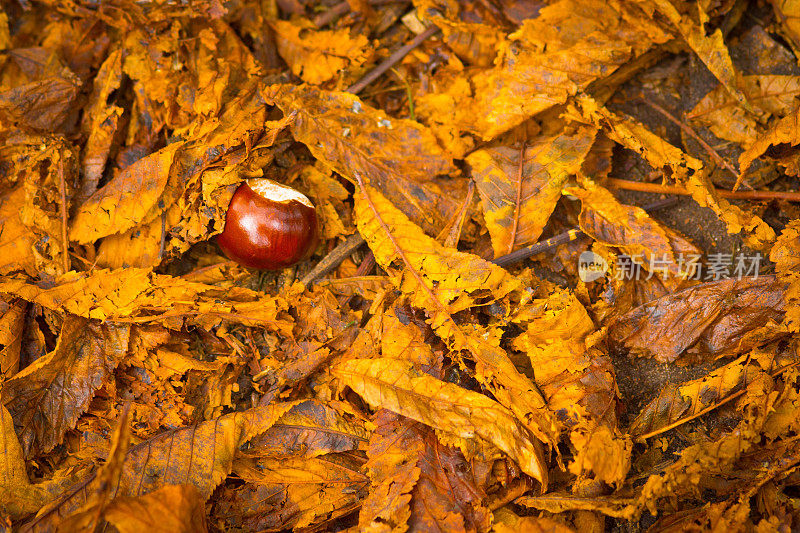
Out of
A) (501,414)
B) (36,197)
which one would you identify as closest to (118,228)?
(36,197)

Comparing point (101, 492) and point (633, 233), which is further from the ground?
point (633, 233)

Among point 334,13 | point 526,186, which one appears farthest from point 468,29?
point 526,186

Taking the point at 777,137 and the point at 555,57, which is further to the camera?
the point at 555,57

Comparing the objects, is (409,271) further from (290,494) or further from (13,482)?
(13,482)

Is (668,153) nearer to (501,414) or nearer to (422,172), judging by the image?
(422,172)

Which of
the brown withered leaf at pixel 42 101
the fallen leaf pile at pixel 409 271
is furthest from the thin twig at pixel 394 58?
the brown withered leaf at pixel 42 101

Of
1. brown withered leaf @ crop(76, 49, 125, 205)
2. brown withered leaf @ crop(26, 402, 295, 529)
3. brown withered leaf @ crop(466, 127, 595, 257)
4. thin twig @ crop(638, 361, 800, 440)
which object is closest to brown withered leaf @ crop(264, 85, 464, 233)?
brown withered leaf @ crop(466, 127, 595, 257)
